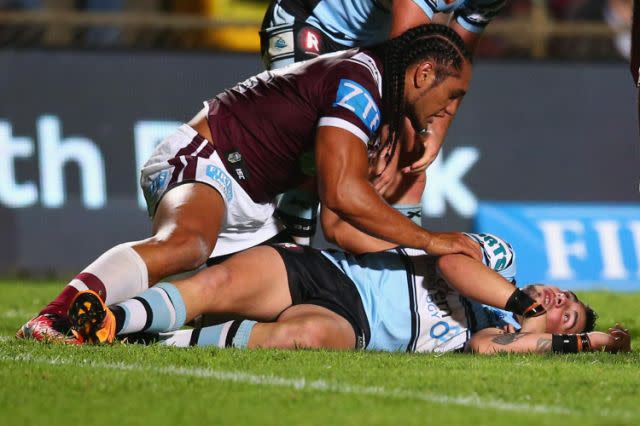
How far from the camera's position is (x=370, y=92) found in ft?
18.7

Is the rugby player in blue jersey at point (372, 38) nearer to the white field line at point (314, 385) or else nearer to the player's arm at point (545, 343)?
the player's arm at point (545, 343)

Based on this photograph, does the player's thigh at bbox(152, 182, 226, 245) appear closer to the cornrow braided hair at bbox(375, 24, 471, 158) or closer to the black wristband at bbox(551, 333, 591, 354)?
the cornrow braided hair at bbox(375, 24, 471, 158)

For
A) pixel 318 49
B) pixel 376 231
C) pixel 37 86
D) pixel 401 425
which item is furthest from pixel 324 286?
pixel 37 86

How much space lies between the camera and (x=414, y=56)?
577cm

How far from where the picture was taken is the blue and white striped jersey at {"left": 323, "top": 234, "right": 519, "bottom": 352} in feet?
18.9

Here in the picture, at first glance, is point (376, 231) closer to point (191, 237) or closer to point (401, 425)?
point (191, 237)

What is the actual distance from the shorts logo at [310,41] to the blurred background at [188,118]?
3.82 meters

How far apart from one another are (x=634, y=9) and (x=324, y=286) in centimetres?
192

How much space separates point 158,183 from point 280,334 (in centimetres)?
100

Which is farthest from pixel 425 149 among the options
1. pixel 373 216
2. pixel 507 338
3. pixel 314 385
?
pixel 314 385

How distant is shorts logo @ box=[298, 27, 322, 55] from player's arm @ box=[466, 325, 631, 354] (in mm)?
1954

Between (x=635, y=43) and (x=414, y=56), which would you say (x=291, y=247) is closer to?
(x=414, y=56)

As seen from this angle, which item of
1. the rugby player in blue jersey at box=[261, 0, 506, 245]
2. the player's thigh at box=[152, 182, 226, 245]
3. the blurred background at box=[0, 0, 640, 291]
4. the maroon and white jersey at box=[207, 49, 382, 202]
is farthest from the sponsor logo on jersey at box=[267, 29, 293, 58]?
the blurred background at box=[0, 0, 640, 291]

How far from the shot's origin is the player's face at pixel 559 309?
584cm
